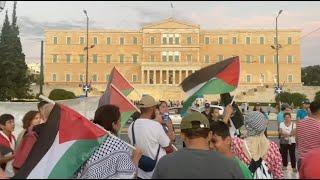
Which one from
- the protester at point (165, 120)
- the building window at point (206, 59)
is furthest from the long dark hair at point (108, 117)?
the building window at point (206, 59)

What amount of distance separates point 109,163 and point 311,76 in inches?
4397

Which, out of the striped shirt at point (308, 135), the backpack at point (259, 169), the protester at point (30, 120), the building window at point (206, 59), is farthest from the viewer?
the building window at point (206, 59)

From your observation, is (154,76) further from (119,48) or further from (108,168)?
(108,168)

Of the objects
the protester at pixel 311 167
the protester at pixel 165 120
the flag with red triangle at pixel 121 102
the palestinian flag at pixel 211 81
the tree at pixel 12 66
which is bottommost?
the protester at pixel 311 167

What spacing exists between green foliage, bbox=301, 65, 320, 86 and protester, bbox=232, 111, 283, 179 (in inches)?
4195

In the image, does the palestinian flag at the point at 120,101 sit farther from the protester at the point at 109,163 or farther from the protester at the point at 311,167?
the protester at the point at 311,167

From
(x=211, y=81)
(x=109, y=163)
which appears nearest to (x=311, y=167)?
(x=109, y=163)

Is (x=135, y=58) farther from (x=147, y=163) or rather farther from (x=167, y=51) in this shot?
(x=147, y=163)

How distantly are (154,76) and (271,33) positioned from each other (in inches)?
895

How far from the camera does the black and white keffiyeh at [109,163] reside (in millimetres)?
3842

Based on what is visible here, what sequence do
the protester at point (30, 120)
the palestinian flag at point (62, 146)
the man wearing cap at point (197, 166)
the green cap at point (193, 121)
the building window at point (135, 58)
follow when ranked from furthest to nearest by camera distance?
the building window at point (135, 58), the protester at point (30, 120), the palestinian flag at point (62, 146), the green cap at point (193, 121), the man wearing cap at point (197, 166)

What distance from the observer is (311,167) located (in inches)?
144

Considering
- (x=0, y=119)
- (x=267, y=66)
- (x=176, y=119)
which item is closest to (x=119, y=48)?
(x=267, y=66)

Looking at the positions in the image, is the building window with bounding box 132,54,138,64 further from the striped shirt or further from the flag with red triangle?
the striped shirt
